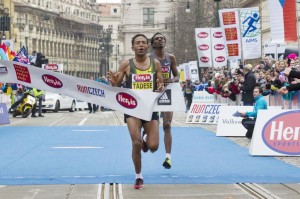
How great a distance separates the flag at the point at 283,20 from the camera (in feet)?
74.9

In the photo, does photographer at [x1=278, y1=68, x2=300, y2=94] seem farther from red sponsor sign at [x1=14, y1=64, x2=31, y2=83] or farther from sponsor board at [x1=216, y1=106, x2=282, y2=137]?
sponsor board at [x1=216, y1=106, x2=282, y2=137]

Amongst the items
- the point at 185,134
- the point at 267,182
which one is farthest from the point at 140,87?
the point at 185,134

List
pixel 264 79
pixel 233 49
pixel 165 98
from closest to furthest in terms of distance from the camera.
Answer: pixel 165 98 → pixel 264 79 → pixel 233 49

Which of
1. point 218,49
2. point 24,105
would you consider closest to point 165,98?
point 24,105

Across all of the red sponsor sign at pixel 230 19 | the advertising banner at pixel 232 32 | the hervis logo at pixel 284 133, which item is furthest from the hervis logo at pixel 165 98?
the red sponsor sign at pixel 230 19

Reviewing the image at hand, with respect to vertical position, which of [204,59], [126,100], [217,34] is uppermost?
Answer: [217,34]

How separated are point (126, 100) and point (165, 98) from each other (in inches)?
27.8

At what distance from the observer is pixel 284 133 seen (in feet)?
54.5

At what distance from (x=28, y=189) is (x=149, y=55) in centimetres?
263

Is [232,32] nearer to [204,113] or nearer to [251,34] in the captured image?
[251,34]

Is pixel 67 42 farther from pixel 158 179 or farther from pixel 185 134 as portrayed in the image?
pixel 158 179

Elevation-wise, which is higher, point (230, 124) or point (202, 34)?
point (202, 34)

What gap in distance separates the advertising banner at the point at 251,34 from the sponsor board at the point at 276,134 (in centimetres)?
1563

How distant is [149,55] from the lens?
42.1 ft
